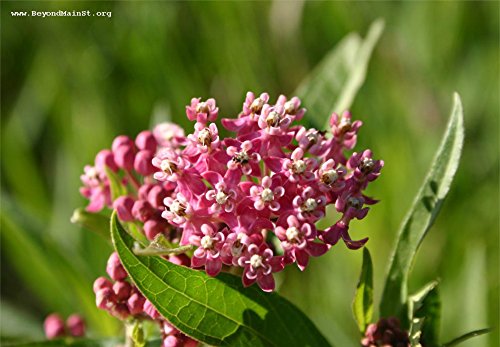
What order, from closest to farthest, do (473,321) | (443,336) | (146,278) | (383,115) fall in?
1. (146,278)
2. (473,321)
3. (443,336)
4. (383,115)

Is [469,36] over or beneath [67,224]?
over

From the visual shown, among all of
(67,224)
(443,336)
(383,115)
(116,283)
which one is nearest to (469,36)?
(383,115)

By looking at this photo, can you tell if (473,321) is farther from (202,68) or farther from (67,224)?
(202,68)

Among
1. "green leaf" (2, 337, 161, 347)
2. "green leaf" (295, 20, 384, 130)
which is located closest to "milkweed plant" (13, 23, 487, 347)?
"green leaf" (2, 337, 161, 347)

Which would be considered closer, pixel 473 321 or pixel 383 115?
pixel 473 321

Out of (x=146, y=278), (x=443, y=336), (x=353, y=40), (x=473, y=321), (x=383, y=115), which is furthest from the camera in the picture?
(x=383, y=115)

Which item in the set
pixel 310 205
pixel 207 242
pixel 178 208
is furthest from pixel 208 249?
pixel 310 205
